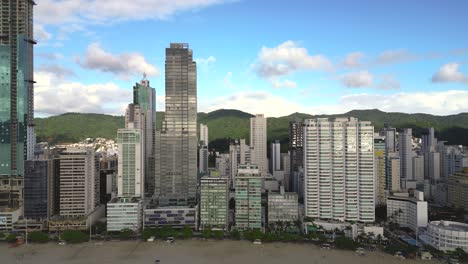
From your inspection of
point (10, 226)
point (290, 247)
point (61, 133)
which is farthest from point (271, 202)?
point (61, 133)

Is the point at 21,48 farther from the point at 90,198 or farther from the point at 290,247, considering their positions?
the point at 290,247

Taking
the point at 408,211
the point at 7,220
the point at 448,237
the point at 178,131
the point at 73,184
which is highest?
the point at 178,131

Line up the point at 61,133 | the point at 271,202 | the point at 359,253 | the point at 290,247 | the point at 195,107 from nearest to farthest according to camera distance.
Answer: the point at 359,253 → the point at 290,247 → the point at 271,202 → the point at 195,107 → the point at 61,133

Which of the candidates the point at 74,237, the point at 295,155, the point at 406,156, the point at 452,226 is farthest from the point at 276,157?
the point at 74,237

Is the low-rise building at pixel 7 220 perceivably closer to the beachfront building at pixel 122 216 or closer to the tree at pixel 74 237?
the tree at pixel 74 237

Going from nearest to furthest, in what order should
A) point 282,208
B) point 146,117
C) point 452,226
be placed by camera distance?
point 452,226 → point 282,208 → point 146,117

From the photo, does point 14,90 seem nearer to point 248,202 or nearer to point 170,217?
point 170,217

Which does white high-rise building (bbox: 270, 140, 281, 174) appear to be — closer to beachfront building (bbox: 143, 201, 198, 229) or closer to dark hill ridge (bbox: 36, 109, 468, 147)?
dark hill ridge (bbox: 36, 109, 468, 147)
